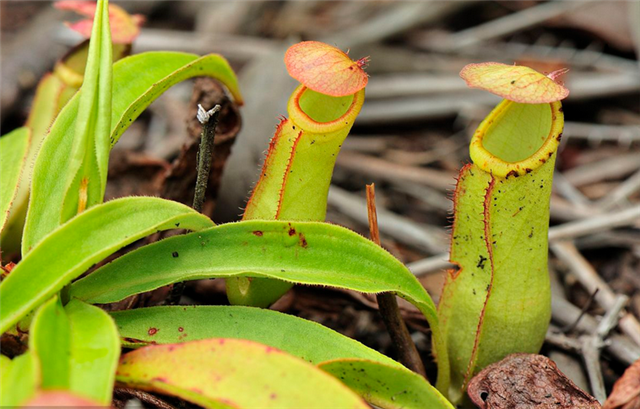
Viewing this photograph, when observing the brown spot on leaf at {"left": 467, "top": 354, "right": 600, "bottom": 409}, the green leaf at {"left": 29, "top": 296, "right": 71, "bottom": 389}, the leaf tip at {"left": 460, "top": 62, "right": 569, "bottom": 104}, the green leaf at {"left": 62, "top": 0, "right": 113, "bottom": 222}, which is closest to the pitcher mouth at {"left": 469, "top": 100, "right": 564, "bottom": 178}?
the leaf tip at {"left": 460, "top": 62, "right": 569, "bottom": 104}

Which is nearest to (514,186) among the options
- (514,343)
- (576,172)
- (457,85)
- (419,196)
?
(514,343)

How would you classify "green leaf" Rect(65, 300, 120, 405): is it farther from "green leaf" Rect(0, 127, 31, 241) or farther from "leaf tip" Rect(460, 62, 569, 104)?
"leaf tip" Rect(460, 62, 569, 104)

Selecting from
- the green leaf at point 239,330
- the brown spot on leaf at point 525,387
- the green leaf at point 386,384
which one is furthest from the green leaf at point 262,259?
the brown spot on leaf at point 525,387

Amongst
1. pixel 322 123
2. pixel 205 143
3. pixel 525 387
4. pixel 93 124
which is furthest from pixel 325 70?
pixel 525 387

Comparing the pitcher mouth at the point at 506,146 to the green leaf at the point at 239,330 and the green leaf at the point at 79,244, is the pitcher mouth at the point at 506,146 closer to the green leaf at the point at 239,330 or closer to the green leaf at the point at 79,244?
the green leaf at the point at 239,330

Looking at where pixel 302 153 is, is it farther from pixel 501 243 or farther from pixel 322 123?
pixel 501 243
